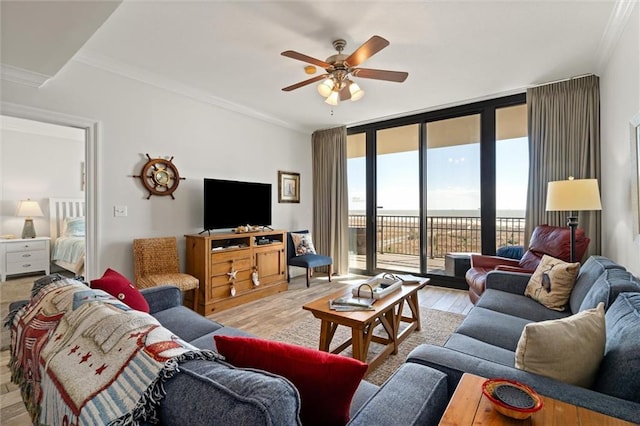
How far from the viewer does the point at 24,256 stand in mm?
4840

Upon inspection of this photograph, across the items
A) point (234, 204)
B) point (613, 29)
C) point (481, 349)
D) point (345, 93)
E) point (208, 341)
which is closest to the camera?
point (481, 349)

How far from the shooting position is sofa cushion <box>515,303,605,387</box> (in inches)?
42.1

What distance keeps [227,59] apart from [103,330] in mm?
2762

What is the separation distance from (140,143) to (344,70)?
7.80 ft

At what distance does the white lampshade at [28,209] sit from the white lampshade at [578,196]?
7.28m

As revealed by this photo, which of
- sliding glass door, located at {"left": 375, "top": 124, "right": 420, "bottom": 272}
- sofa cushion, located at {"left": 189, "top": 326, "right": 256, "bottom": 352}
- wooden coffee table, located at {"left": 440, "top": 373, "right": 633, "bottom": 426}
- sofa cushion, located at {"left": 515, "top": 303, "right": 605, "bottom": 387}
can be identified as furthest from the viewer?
sliding glass door, located at {"left": 375, "top": 124, "right": 420, "bottom": 272}

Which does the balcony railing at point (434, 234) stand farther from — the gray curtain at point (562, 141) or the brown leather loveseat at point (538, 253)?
the brown leather loveseat at point (538, 253)

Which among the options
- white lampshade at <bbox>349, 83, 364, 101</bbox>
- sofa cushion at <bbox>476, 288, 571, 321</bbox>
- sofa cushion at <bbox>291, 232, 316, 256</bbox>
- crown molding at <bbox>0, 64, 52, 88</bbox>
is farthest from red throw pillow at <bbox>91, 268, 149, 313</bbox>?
sofa cushion at <bbox>291, 232, 316, 256</bbox>

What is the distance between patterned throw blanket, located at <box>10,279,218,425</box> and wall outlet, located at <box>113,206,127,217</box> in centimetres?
215

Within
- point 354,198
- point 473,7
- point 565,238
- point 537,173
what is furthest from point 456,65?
point 354,198

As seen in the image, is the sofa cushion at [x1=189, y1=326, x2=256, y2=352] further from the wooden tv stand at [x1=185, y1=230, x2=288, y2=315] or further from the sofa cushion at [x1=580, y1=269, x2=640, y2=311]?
the sofa cushion at [x1=580, y1=269, x2=640, y2=311]

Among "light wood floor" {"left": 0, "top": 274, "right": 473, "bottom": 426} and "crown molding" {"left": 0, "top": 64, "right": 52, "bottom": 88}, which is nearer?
"light wood floor" {"left": 0, "top": 274, "right": 473, "bottom": 426}

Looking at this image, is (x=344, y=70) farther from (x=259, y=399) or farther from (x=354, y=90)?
(x=259, y=399)

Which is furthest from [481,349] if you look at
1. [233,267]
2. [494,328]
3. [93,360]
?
[233,267]
